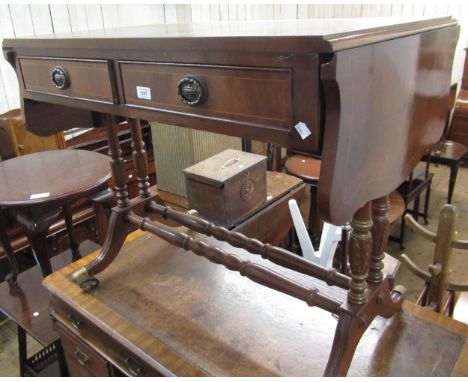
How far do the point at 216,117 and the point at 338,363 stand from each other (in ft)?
1.65

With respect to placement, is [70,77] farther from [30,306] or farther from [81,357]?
[30,306]

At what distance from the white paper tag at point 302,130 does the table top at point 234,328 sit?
522 millimetres

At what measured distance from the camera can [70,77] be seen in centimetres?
93

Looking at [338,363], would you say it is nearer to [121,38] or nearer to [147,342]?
[147,342]

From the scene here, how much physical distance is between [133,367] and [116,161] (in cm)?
58

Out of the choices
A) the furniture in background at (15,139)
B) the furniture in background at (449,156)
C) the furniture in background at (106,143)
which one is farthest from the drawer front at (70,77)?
the furniture in background at (449,156)

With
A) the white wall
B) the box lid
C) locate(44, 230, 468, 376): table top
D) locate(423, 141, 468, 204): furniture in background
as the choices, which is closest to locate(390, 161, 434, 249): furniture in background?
locate(423, 141, 468, 204): furniture in background

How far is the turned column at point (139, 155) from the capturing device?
121 cm

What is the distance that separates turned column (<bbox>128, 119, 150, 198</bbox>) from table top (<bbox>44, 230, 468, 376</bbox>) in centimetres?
26

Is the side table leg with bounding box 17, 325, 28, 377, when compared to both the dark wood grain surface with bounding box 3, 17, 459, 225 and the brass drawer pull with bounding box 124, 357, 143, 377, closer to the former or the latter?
→ the brass drawer pull with bounding box 124, 357, 143, 377

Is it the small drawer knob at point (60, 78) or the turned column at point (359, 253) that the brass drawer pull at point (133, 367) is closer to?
the turned column at point (359, 253)

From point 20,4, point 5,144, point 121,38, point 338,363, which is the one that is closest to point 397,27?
point 121,38

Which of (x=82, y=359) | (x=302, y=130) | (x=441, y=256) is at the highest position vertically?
(x=302, y=130)

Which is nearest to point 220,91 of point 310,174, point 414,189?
point 310,174
